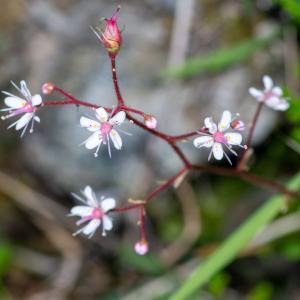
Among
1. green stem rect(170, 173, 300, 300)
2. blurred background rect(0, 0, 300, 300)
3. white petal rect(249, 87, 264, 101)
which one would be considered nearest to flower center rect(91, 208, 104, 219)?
green stem rect(170, 173, 300, 300)

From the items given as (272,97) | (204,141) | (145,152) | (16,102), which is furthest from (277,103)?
(145,152)

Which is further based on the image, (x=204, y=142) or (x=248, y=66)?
(x=248, y=66)

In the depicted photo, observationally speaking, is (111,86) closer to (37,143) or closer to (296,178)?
(37,143)

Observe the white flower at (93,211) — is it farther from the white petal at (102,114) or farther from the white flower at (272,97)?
the white flower at (272,97)

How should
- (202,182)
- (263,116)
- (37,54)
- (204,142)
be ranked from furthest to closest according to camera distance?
1. (37,54)
2. (202,182)
3. (263,116)
4. (204,142)

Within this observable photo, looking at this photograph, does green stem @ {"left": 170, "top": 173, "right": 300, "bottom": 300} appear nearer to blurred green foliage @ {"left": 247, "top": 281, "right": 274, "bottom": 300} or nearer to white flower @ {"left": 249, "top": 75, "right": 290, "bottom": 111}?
white flower @ {"left": 249, "top": 75, "right": 290, "bottom": 111}

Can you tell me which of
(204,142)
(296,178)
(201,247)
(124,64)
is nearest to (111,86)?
(124,64)
